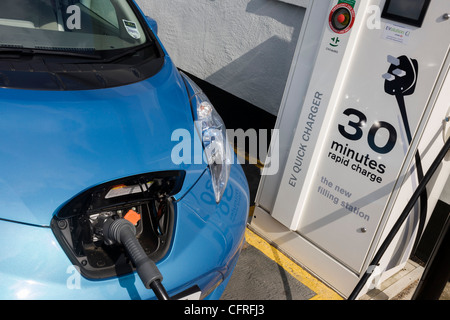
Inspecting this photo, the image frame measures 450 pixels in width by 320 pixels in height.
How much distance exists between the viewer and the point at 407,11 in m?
2.00

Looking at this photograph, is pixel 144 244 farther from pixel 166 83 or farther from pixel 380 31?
pixel 380 31

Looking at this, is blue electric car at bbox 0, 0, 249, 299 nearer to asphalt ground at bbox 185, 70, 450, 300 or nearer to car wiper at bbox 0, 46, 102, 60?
car wiper at bbox 0, 46, 102, 60

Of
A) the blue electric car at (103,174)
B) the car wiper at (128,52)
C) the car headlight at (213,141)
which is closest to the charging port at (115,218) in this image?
the blue electric car at (103,174)

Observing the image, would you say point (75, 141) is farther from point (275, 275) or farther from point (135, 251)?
point (275, 275)

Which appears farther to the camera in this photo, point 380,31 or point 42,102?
point 380,31

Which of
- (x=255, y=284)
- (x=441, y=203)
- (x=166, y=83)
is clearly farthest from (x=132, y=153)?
(x=441, y=203)

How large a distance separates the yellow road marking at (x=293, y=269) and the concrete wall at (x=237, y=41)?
1.60 meters

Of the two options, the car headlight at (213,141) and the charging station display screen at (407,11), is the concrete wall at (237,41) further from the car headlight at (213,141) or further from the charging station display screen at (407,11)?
the car headlight at (213,141)

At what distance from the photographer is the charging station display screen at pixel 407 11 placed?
76.4 inches

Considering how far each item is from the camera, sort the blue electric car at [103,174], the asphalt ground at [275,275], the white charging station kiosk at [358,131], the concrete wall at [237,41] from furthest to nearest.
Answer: the concrete wall at [237,41], the asphalt ground at [275,275], the white charging station kiosk at [358,131], the blue electric car at [103,174]

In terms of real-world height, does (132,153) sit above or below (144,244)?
above

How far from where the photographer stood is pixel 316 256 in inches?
104

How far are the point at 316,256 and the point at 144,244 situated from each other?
1434 mm

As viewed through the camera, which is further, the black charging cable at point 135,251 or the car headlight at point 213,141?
the car headlight at point 213,141
